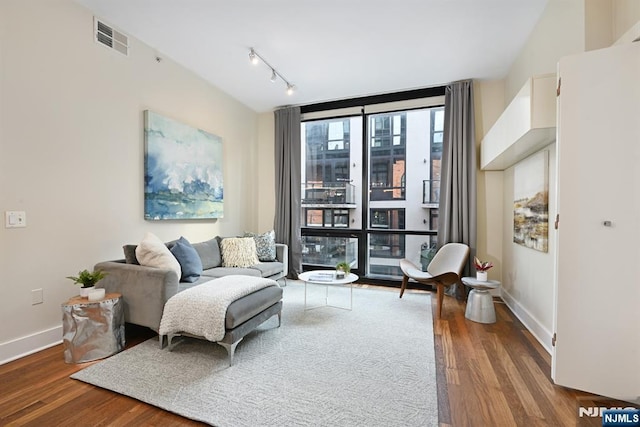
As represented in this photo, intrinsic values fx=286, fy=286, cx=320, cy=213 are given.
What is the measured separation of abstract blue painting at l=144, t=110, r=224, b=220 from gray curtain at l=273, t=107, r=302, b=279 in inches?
41.5

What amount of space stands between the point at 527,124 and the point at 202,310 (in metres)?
2.84

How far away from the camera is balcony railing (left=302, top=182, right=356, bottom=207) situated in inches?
191

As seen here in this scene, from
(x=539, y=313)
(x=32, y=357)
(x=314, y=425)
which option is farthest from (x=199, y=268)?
(x=539, y=313)

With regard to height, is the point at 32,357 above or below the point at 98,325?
below

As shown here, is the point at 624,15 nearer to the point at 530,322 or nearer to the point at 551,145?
the point at 551,145

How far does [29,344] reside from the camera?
2.25 meters

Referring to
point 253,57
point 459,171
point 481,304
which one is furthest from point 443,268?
point 253,57


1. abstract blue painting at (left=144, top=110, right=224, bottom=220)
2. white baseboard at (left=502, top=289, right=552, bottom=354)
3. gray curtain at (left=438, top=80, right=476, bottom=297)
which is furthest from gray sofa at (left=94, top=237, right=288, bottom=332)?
gray curtain at (left=438, top=80, right=476, bottom=297)

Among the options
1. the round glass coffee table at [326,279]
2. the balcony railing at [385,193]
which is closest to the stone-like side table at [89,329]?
the round glass coffee table at [326,279]

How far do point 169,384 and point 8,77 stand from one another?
253 centimetres

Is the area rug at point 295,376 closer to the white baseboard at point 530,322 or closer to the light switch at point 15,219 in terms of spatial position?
the white baseboard at point 530,322

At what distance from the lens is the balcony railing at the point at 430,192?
14.3 ft

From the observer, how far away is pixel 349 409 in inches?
64.5

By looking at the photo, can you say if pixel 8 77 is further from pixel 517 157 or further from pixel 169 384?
pixel 517 157
